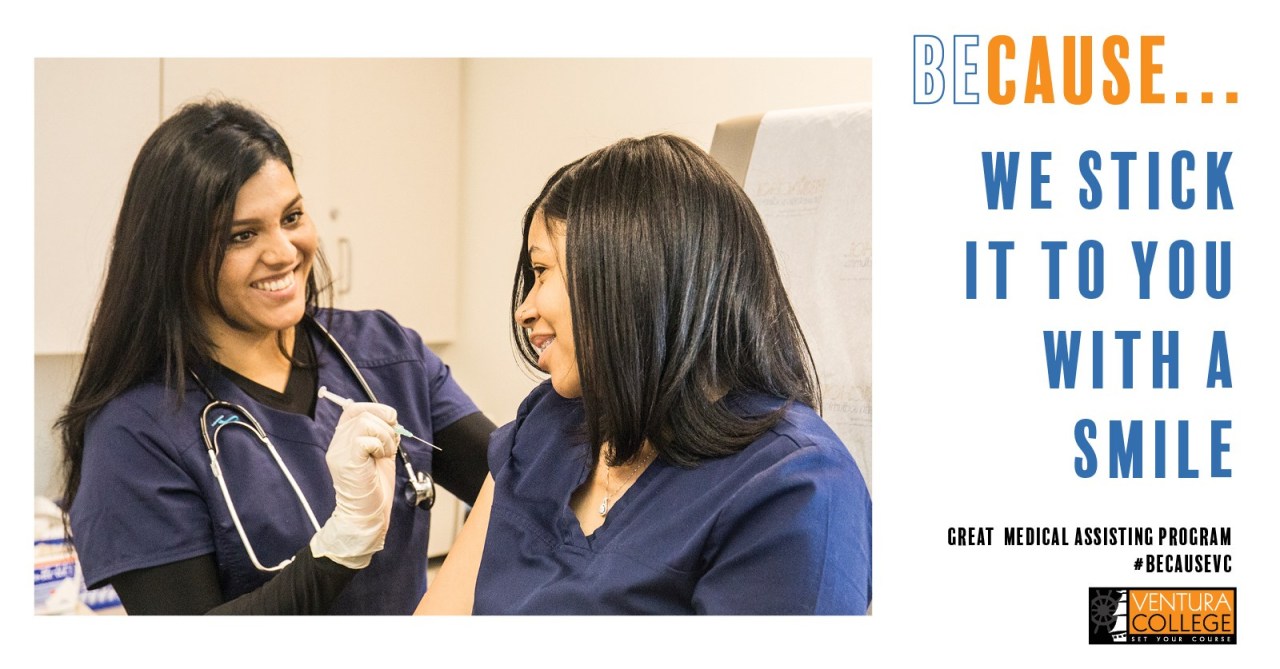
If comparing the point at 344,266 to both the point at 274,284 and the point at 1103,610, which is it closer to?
the point at 274,284

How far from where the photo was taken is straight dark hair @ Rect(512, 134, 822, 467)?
3.49 ft

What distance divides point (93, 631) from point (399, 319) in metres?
0.55

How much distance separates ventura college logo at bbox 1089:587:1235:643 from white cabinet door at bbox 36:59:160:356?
1.33 metres

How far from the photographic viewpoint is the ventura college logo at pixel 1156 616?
4.14 ft

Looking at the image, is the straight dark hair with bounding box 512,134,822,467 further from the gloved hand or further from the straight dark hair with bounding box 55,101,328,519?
the straight dark hair with bounding box 55,101,328,519

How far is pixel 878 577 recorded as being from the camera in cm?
126

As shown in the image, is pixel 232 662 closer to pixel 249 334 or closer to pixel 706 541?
pixel 249 334

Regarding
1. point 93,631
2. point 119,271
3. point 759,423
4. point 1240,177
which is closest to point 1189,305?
point 1240,177

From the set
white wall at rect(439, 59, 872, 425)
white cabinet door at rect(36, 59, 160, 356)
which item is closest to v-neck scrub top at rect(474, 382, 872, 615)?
white wall at rect(439, 59, 872, 425)

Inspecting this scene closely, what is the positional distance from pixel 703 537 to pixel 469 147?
0.81 m

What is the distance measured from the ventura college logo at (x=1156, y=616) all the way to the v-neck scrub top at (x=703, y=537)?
0.37 meters

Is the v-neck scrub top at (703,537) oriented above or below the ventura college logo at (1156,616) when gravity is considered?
above

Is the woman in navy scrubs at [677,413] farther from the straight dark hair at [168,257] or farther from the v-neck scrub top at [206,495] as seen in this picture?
the straight dark hair at [168,257]

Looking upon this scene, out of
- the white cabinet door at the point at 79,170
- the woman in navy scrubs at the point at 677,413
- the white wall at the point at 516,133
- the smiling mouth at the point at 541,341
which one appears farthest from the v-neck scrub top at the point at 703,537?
the white cabinet door at the point at 79,170
